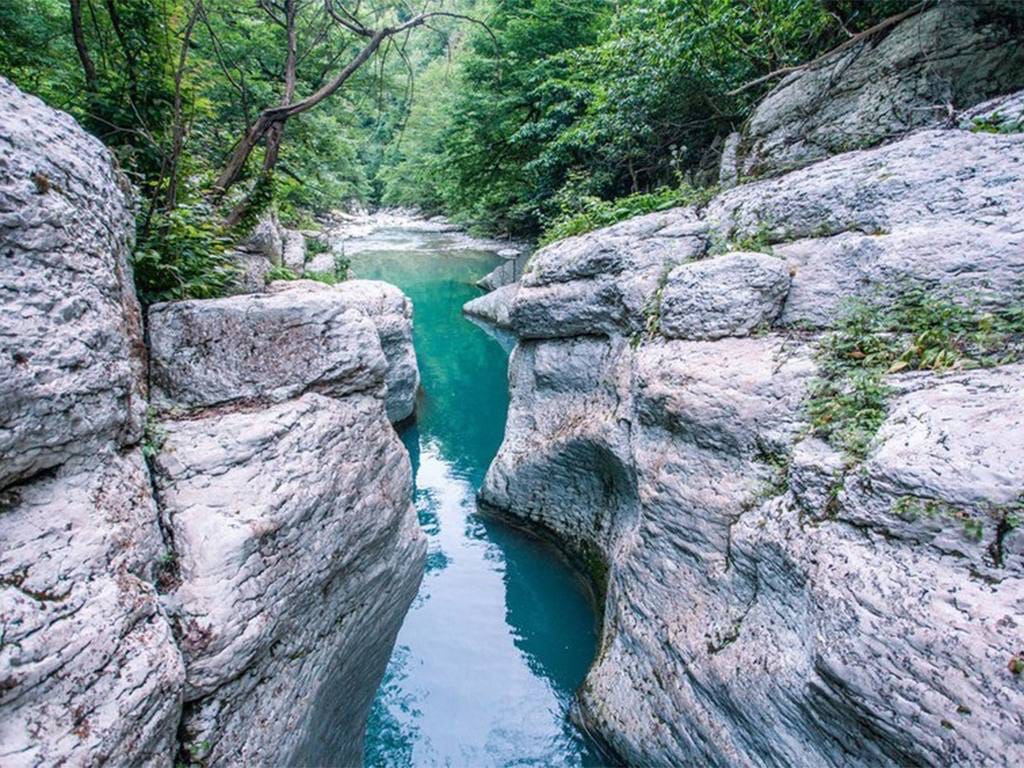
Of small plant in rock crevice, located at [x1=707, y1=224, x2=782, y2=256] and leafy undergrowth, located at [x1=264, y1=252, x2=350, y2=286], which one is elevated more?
small plant in rock crevice, located at [x1=707, y1=224, x2=782, y2=256]

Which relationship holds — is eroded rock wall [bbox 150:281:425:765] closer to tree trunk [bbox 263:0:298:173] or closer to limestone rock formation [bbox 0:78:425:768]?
limestone rock formation [bbox 0:78:425:768]

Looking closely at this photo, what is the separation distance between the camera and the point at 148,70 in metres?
4.22

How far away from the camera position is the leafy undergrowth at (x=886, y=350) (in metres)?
3.34

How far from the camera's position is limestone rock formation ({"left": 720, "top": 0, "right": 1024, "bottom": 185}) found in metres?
Answer: 5.08

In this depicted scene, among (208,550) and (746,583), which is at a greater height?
(208,550)

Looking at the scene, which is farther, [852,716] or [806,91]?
[806,91]

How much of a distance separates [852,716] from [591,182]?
1109 cm

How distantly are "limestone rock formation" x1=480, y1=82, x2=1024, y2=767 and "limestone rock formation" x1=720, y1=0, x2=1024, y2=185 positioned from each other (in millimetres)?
1369

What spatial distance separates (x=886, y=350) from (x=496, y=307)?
636 inches

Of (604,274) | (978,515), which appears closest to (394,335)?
(604,274)

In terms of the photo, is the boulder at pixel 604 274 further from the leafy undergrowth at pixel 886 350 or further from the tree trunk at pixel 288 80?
the tree trunk at pixel 288 80

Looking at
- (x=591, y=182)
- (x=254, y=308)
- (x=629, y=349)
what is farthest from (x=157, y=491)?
(x=591, y=182)

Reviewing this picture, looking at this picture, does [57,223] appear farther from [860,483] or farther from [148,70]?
[860,483]

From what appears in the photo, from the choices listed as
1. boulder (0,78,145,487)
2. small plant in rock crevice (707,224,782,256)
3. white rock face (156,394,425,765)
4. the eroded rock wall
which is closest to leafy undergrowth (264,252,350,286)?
the eroded rock wall
